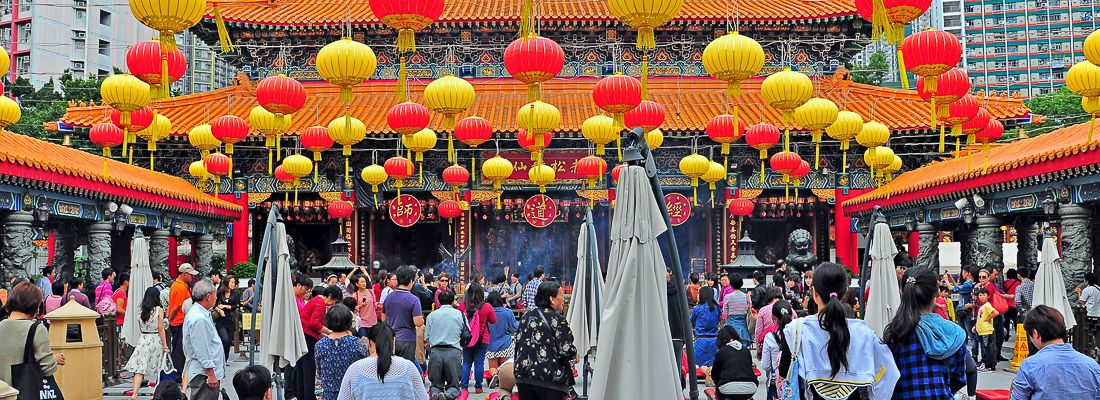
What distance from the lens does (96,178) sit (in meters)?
16.9

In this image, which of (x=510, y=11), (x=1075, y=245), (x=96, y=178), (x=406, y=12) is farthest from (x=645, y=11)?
(x=510, y=11)

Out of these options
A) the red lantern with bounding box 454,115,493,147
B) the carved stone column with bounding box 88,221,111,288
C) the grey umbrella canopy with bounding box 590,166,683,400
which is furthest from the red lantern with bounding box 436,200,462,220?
the grey umbrella canopy with bounding box 590,166,683,400

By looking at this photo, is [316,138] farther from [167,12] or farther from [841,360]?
[841,360]

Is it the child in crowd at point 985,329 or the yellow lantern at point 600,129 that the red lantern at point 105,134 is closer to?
the yellow lantern at point 600,129

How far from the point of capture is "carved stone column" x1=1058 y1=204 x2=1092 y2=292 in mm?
14016

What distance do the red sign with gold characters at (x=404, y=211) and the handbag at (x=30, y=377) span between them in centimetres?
1772

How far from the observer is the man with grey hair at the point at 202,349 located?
8031mm

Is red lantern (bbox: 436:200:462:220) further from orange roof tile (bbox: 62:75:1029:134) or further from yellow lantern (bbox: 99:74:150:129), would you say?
yellow lantern (bbox: 99:74:150:129)

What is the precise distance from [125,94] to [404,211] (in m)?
12.4

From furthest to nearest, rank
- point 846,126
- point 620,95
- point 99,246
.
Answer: point 99,246, point 846,126, point 620,95

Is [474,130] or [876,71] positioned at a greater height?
[876,71]

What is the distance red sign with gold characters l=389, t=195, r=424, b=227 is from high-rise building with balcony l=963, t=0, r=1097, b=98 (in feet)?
186

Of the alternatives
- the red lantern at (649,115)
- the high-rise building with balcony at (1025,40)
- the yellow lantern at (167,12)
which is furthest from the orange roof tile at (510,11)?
the high-rise building with balcony at (1025,40)

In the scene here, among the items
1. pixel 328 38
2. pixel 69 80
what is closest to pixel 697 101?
pixel 328 38
